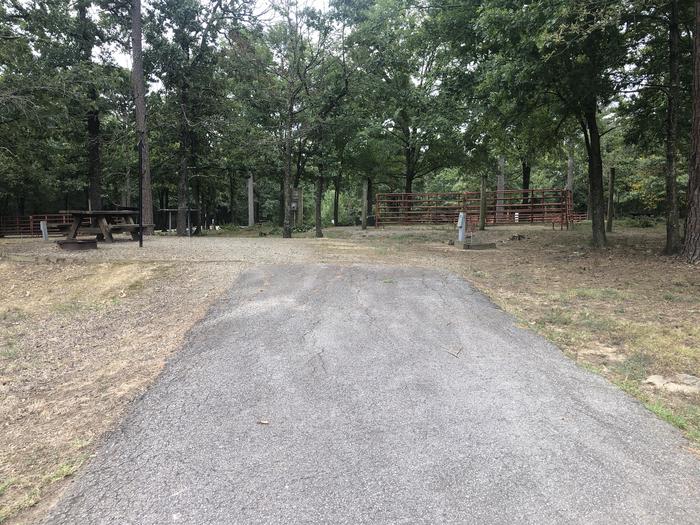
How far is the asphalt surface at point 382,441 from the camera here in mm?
2086

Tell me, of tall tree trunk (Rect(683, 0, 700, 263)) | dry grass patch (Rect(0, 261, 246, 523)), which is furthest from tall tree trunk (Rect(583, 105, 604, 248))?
dry grass patch (Rect(0, 261, 246, 523))

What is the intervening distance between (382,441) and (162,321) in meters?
3.47

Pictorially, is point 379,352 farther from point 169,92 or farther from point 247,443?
point 169,92

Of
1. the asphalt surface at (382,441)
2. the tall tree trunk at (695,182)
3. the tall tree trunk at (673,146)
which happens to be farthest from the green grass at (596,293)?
the tall tree trunk at (673,146)

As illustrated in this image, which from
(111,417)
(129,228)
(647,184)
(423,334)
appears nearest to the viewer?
(111,417)

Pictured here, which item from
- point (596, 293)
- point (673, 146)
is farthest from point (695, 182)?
point (596, 293)

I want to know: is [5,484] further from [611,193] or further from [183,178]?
[183,178]

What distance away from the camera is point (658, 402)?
3170 mm

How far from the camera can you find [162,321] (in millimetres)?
5207

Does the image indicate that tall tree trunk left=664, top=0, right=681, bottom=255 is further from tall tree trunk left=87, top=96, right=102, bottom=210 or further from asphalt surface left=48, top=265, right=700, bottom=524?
tall tree trunk left=87, top=96, right=102, bottom=210

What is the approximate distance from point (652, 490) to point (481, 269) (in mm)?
6265

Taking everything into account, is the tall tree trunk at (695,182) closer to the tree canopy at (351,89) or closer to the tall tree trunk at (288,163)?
the tree canopy at (351,89)

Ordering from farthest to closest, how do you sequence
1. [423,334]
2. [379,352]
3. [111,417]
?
[423,334]
[379,352]
[111,417]

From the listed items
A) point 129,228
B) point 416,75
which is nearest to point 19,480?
point 129,228
